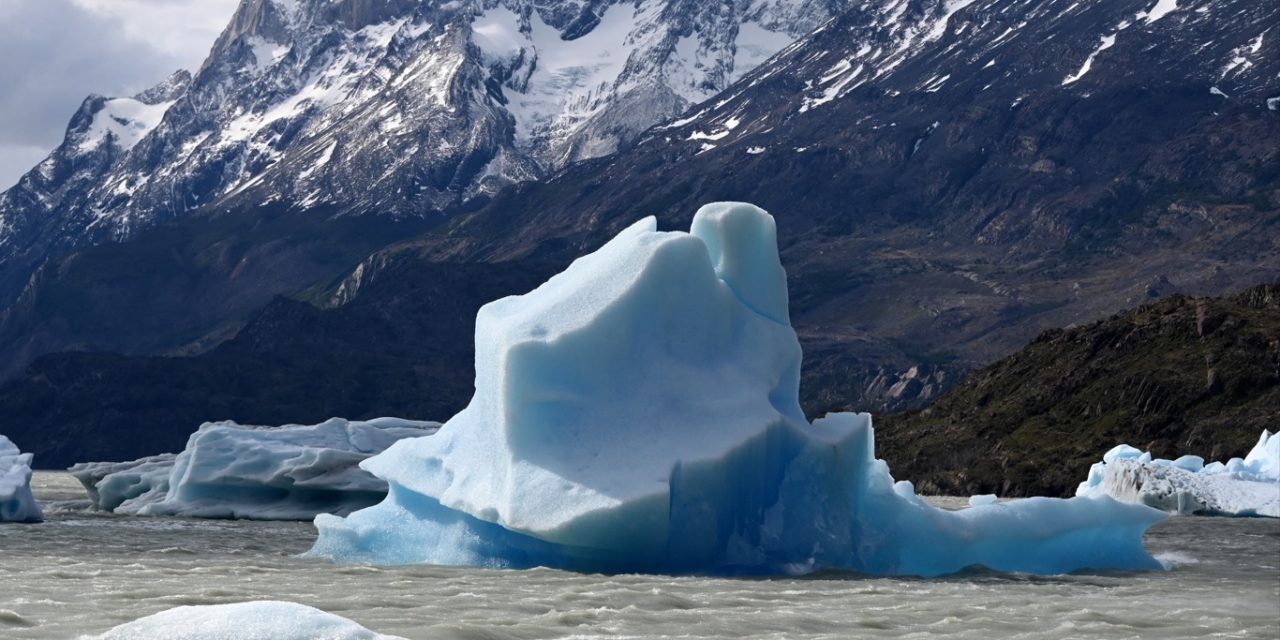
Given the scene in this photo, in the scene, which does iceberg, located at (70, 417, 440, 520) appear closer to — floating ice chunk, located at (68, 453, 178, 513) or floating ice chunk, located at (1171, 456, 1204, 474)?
floating ice chunk, located at (68, 453, 178, 513)

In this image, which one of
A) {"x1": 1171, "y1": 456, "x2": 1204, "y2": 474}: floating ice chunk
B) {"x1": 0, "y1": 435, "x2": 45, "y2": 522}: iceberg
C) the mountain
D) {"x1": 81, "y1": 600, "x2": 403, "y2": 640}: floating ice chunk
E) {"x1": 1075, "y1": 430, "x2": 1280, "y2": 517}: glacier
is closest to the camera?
{"x1": 81, "y1": 600, "x2": 403, "y2": 640}: floating ice chunk

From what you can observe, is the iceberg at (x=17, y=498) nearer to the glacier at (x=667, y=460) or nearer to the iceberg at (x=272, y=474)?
the iceberg at (x=272, y=474)

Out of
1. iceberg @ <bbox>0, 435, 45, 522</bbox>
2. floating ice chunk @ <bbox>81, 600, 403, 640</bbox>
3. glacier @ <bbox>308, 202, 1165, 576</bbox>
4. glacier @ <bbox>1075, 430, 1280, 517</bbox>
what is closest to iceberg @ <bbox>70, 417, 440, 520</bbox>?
iceberg @ <bbox>0, 435, 45, 522</bbox>

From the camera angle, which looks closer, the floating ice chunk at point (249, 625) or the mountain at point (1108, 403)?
the floating ice chunk at point (249, 625)

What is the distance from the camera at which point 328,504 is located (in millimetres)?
51188

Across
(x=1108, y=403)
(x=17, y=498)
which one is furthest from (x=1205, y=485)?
(x=1108, y=403)

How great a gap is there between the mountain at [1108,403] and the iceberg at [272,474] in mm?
68066

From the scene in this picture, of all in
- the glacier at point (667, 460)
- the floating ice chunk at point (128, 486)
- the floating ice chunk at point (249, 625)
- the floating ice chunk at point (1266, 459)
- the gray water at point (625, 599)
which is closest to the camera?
the floating ice chunk at point (249, 625)

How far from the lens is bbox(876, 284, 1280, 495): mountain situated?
122875 mm

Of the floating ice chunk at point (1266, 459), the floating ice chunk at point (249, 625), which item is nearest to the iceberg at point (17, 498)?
the floating ice chunk at point (249, 625)

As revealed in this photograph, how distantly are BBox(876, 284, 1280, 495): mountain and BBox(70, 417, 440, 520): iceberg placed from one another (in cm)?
6807

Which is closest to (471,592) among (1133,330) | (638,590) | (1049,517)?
(638,590)

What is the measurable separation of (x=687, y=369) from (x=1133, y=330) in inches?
4818

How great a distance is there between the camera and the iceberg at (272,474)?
163 feet
